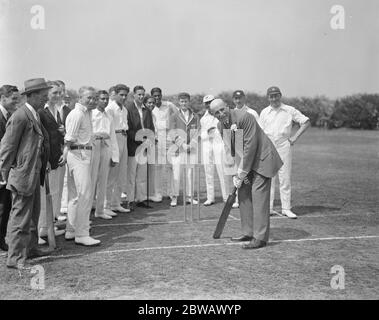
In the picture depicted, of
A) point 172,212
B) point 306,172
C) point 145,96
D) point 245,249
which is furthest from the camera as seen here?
point 306,172

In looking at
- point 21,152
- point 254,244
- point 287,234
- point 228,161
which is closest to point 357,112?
point 228,161

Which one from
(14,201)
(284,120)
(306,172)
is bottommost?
(306,172)

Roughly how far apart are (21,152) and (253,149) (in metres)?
3.36

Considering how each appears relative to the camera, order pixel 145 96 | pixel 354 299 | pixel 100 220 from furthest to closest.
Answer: pixel 145 96, pixel 100 220, pixel 354 299

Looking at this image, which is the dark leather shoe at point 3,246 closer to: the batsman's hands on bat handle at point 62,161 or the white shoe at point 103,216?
the batsman's hands on bat handle at point 62,161

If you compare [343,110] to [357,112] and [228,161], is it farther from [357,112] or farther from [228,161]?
[228,161]

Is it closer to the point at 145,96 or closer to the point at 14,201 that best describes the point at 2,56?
the point at 145,96

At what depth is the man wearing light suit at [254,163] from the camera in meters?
7.44

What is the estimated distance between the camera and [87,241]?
7598 mm

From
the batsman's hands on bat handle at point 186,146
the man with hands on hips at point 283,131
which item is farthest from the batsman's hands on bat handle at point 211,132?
the man with hands on hips at point 283,131

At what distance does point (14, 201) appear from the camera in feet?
21.0

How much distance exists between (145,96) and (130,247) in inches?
183

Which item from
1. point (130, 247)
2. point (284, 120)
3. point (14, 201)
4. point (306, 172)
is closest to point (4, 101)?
point (14, 201)

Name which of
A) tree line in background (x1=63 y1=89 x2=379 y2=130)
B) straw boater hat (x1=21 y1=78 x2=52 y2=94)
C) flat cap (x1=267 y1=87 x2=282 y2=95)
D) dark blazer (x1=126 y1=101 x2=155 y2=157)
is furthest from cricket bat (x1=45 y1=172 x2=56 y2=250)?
tree line in background (x1=63 y1=89 x2=379 y2=130)
